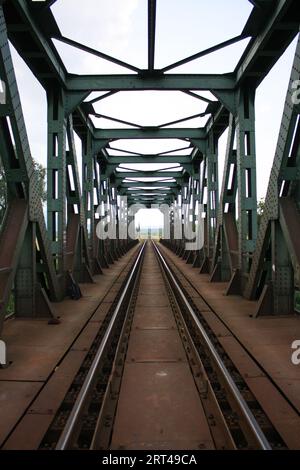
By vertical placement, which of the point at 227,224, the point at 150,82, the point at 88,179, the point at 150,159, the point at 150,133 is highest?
the point at 150,82

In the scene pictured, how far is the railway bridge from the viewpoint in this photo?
349 centimetres

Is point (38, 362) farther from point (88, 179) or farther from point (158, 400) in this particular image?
point (88, 179)

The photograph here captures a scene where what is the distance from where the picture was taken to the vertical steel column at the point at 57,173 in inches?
403

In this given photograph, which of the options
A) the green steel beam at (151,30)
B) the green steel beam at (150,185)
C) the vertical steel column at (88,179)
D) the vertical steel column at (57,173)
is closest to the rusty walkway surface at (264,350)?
the vertical steel column at (57,173)

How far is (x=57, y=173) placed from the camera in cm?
1030

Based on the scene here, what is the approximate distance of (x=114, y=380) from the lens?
4.43 meters

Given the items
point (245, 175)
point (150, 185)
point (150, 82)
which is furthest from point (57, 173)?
point (150, 185)

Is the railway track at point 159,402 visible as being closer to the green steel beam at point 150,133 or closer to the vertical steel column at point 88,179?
the vertical steel column at point 88,179

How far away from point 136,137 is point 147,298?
8.04 m

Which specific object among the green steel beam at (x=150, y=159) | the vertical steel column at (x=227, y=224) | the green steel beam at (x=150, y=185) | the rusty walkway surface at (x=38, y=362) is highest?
the green steel beam at (x=150, y=159)

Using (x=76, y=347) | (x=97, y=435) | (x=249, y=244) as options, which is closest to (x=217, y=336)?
(x=76, y=347)

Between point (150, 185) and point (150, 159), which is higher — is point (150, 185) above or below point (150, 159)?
below

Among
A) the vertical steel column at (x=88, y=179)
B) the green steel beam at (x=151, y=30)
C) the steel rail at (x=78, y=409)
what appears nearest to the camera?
the steel rail at (x=78, y=409)

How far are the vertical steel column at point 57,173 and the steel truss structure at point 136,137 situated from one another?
0.09 ft
